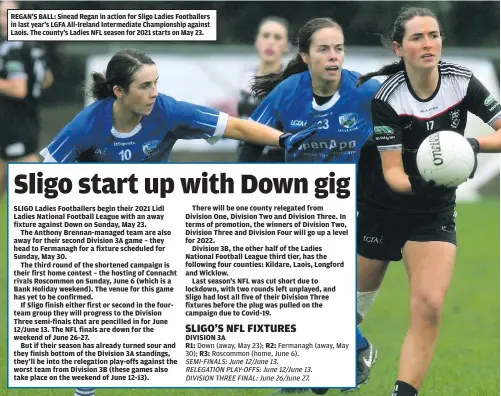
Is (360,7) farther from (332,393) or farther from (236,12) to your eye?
(332,393)

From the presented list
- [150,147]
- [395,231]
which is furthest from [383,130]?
[150,147]

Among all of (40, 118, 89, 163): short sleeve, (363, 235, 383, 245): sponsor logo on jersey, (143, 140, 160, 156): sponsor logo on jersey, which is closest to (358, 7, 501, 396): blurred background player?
(363, 235, 383, 245): sponsor logo on jersey

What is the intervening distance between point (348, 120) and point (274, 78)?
68 centimetres

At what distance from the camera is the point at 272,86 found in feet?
23.1

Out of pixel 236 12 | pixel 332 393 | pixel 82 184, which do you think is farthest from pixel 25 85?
pixel 332 393

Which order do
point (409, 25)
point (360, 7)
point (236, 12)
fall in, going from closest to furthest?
point (409, 25) < point (360, 7) < point (236, 12)

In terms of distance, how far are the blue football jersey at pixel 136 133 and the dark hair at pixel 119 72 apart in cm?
7

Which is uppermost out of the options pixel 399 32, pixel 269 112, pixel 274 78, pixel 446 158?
pixel 399 32

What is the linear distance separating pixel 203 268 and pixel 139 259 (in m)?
0.36

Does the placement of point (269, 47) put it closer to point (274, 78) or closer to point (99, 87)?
point (274, 78)

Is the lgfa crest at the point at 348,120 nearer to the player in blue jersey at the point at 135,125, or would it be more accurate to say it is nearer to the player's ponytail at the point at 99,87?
the player in blue jersey at the point at 135,125

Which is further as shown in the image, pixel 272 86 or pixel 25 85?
pixel 25 85

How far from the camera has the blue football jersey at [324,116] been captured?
6574mm

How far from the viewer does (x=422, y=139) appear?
19.5 feet
